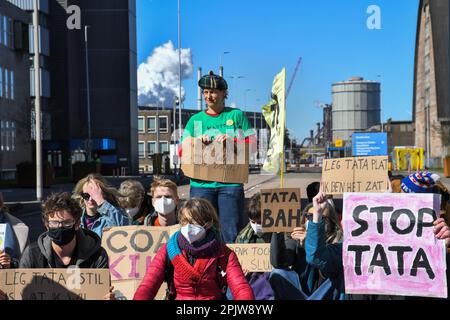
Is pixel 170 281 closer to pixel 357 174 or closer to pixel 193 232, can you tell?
pixel 193 232

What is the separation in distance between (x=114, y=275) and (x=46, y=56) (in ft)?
204

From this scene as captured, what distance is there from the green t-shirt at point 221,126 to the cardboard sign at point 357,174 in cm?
145

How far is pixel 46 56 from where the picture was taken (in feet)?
215

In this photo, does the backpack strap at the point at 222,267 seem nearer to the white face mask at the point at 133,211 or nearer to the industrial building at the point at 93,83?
the white face mask at the point at 133,211

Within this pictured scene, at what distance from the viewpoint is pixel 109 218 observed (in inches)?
249

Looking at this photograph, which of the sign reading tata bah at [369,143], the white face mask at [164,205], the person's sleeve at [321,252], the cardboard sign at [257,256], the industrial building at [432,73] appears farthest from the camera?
the industrial building at [432,73]

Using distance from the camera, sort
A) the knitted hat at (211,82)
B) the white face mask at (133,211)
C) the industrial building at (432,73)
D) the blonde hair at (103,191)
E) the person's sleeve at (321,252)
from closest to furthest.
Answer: the person's sleeve at (321,252), the blonde hair at (103,191), the knitted hat at (211,82), the white face mask at (133,211), the industrial building at (432,73)

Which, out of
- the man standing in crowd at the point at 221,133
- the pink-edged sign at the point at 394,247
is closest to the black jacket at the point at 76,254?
the pink-edged sign at the point at 394,247

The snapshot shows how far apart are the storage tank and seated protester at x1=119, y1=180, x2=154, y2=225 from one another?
133 meters

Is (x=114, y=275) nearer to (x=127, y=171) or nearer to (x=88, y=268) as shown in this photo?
(x=88, y=268)

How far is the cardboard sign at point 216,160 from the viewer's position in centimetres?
694

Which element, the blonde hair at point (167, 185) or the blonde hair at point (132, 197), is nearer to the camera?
the blonde hair at point (167, 185)

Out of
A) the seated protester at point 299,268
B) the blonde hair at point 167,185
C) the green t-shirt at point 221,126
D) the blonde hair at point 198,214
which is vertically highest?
the green t-shirt at point 221,126
